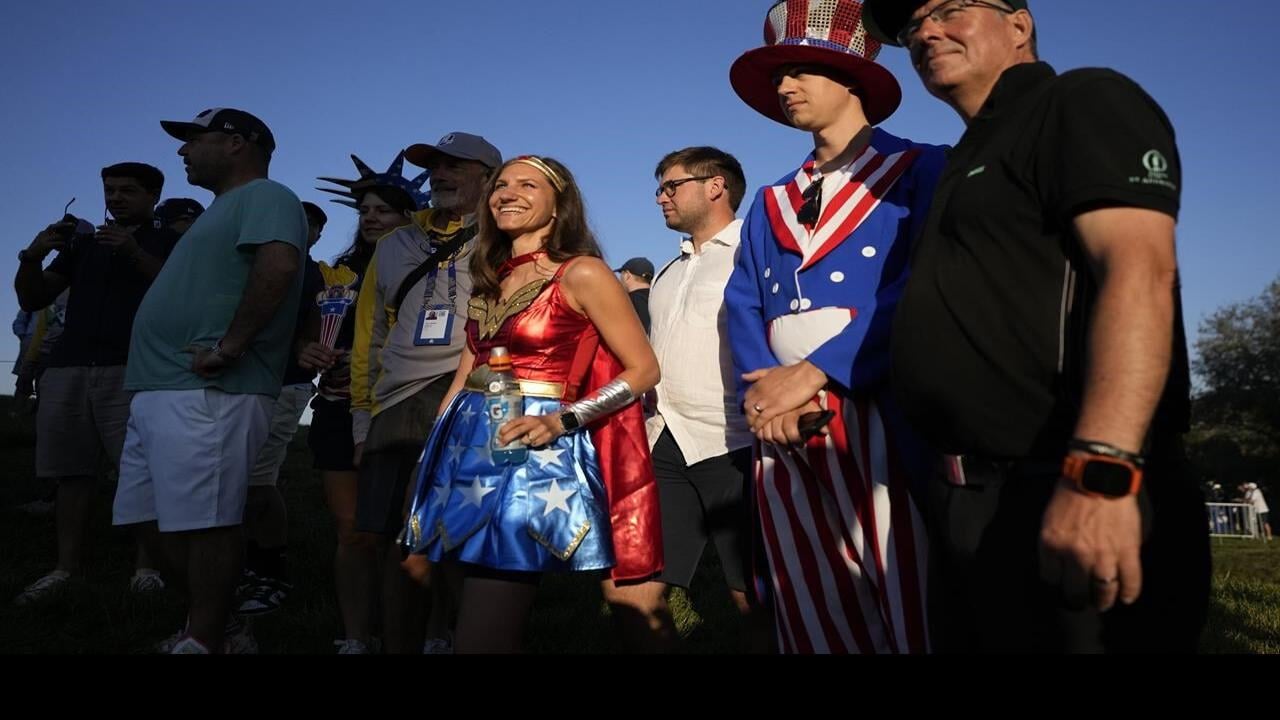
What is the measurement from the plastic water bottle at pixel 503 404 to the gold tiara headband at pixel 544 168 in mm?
800

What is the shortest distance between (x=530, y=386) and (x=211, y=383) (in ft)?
5.90

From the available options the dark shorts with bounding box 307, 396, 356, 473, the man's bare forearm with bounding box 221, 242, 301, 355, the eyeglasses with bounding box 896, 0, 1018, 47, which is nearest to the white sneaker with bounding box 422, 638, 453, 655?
the dark shorts with bounding box 307, 396, 356, 473

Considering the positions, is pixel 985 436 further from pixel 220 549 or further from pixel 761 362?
pixel 220 549

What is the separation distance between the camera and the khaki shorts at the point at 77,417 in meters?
6.40

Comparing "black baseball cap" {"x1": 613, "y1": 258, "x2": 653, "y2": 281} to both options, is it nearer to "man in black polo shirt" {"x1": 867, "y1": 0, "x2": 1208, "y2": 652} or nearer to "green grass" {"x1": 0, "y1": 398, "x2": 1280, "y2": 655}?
"green grass" {"x1": 0, "y1": 398, "x2": 1280, "y2": 655}

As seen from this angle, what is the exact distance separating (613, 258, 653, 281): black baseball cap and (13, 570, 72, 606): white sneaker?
415 cm

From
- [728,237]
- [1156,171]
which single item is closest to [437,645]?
[728,237]

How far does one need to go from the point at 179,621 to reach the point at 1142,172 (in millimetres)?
5475

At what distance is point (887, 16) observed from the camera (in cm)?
278

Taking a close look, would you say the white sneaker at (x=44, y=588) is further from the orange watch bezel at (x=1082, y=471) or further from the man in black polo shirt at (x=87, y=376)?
the orange watch bezel at (x=1082, y=471)

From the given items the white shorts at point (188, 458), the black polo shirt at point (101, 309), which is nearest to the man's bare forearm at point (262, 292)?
the white shorts at point (188, 458)

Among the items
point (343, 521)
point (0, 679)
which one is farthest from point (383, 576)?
point (0, 679)

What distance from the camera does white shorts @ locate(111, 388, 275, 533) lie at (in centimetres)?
420

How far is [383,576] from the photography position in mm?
4562
